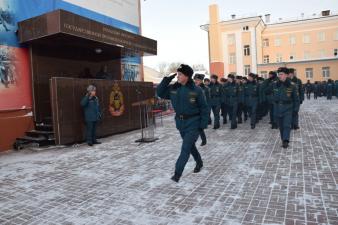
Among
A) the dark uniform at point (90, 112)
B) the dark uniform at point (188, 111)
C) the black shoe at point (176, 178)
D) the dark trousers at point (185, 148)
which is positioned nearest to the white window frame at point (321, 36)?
the dark uniform at point (90, 112)

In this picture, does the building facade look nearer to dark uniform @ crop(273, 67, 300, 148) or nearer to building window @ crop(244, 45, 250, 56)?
building window @ crop(244, 45, 250, 56)

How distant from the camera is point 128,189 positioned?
543cm

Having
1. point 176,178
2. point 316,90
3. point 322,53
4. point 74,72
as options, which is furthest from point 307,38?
point 176,178

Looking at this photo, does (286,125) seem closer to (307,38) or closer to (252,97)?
(252,97)

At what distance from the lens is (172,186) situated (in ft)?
17.9

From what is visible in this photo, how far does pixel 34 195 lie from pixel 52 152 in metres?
3.86

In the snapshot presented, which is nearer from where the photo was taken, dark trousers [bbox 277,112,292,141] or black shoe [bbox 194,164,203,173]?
black shoe [bbox 194,164,203,173]

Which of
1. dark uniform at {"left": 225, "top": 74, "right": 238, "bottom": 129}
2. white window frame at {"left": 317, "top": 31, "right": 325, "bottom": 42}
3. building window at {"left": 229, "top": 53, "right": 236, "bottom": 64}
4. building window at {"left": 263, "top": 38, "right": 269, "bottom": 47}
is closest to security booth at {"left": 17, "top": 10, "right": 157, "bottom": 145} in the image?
dark uniform at {"left": 225, "top": 74, "right": 238, "bottom": 129}

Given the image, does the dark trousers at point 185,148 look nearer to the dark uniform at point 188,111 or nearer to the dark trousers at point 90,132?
the dark uniform at point 188,111

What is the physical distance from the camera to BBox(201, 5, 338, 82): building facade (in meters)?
51.5

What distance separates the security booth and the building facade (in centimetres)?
3869

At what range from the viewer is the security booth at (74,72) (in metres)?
9.51

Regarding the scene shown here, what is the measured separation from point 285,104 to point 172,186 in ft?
13.2

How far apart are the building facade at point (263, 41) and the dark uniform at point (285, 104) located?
41.4 meters
